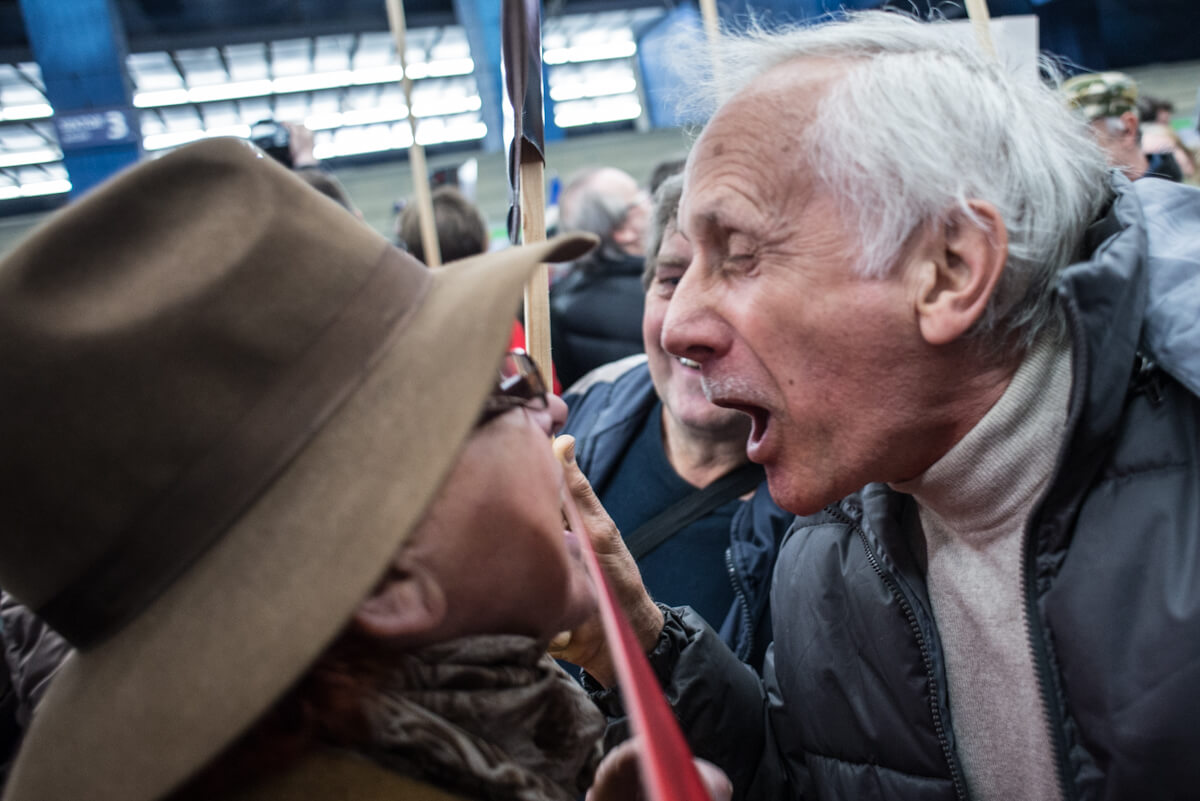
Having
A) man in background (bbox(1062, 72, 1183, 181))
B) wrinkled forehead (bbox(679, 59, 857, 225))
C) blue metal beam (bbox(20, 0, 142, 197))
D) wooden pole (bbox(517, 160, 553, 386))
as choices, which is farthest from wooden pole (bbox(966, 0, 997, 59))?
blue metal beam (bbox(20, 0, 142, 197))

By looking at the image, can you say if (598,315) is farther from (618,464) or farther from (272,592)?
(272,592)

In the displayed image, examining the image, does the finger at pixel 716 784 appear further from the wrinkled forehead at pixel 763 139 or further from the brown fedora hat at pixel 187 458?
the wrinkled forehead at pixel 763 139

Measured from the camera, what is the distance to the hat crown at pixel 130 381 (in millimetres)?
736

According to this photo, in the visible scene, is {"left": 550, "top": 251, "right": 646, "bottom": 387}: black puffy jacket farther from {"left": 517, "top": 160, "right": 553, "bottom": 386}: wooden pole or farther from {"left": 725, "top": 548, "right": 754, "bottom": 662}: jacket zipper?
{"left": 517, "top": 160, "right": 553, "bottom": 386}: wooden pole

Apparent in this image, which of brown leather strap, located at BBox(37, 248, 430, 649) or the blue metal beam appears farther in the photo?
the blue metal beam

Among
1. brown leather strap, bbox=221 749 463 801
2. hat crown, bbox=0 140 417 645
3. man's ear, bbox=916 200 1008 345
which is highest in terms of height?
hat crown, bbox=0 140 417 645

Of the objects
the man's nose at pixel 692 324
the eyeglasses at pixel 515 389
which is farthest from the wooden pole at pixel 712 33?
the eyeglasses at pixel 515 389

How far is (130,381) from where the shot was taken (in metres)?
0.74

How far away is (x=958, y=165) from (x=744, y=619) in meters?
0.94

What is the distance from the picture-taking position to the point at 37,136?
14891mm

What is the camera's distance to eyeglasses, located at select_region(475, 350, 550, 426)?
2.91ft

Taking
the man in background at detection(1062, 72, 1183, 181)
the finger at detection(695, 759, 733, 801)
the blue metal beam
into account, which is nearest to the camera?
the finger at detection(695, 759, 733, 801)

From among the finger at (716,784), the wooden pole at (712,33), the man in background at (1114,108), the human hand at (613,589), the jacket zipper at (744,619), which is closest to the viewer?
the finger at (716,784)

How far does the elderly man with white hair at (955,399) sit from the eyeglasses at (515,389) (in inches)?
16.6
